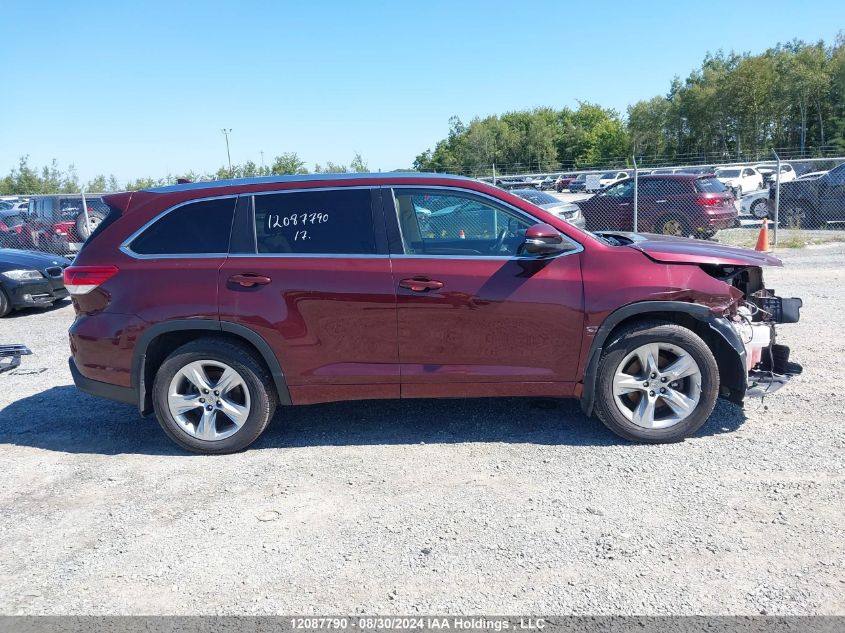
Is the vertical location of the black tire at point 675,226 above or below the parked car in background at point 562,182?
below

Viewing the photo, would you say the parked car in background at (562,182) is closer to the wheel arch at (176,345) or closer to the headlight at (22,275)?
the headlight at (22,275)

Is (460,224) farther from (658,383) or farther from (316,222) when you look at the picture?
(658,383)

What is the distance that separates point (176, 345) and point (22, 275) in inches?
271

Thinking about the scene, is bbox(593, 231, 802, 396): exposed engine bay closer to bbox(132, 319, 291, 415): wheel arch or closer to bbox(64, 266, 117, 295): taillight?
bbox(132, 319, 291, 415): wheel arch

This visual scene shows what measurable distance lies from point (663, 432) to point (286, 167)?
89.2 ft

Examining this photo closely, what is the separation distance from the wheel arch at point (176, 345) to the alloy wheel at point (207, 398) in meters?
0.20

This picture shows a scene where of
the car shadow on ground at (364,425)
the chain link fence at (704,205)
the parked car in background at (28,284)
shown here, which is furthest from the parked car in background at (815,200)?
the parked car in background at (28,284)

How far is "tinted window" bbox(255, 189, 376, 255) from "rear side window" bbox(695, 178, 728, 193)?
521 inches

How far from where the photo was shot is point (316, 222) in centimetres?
471

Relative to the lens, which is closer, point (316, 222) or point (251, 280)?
point (251, 280)

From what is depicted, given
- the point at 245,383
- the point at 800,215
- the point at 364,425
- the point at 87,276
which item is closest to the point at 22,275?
the point at 87,276

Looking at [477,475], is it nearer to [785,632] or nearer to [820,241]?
[785,632]

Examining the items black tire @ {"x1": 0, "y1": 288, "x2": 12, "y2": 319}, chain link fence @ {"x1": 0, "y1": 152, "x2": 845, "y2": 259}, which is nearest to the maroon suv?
black tire @ {"x1": 0, "y1": 288, "x2": 12, "y2": 319}

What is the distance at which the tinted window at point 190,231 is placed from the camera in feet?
15.6
